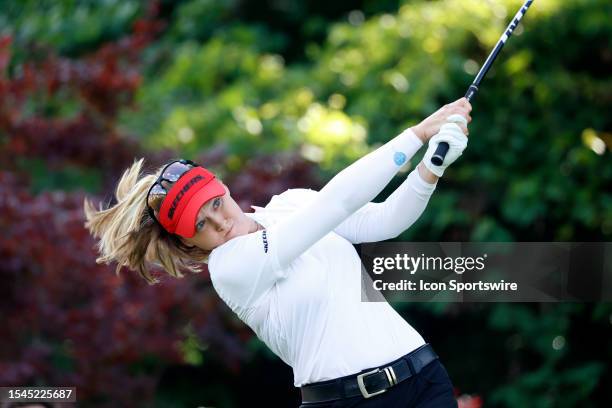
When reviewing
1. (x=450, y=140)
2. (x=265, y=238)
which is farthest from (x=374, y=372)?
(x=450, y=140)

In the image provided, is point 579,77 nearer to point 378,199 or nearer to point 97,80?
point 378,199

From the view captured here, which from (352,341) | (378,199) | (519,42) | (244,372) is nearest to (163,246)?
(352,341)

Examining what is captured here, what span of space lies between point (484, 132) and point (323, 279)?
398cm

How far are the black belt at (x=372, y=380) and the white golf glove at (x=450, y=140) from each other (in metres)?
0.55

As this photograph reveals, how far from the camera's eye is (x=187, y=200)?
3035 millimetres

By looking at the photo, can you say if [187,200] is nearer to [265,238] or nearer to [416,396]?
[265,238]

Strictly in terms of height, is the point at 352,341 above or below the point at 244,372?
below

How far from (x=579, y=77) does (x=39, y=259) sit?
3.58 meters

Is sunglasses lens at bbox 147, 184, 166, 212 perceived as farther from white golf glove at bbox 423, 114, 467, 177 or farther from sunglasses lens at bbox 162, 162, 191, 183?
white golf glove at bbox 423, 114, 467, 177

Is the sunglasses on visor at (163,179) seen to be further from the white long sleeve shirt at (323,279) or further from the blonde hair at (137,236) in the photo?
the white long sleeve shirt at (323,279)

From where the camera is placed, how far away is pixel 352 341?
2.92 m

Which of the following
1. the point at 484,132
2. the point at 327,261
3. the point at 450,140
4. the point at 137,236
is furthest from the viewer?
the point at 484,132

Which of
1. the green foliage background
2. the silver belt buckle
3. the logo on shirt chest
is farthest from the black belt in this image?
the green foliage background

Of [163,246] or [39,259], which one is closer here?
[163,246]
